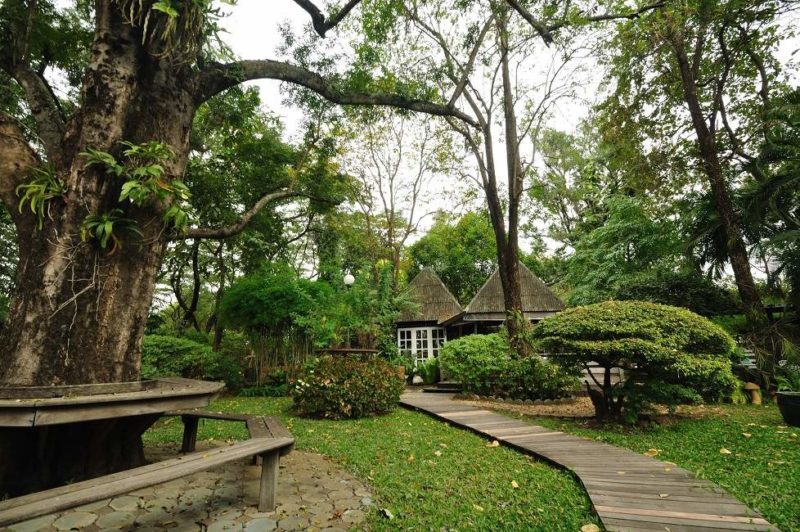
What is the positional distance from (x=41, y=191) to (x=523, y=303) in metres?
14.9

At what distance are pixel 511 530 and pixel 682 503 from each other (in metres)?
1.48

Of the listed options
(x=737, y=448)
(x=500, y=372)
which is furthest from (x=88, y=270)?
(x=500, y=372)

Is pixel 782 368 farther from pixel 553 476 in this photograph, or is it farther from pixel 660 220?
pixel 553 476

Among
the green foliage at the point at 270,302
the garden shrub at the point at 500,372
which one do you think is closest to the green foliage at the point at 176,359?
the green foliage at the point at 270,302

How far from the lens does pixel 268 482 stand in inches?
125

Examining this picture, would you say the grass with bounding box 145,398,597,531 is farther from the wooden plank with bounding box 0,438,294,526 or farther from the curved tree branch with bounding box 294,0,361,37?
the curved tree branch with bounding box 294,0,361,37

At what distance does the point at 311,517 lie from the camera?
300 cm

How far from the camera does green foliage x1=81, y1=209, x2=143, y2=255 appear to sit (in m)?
3.40

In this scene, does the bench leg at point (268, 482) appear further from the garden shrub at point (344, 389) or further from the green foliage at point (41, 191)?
the garden shrub at point (344, 389)

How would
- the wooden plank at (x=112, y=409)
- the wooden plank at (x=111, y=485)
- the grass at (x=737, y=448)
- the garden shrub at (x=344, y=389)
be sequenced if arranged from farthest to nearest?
the garden shrub at (x=344, y=389)
the grass at (x=737, y=448)
the wooden plank at (x=112, y=409)
the wooden plank at (x=111, y=485)

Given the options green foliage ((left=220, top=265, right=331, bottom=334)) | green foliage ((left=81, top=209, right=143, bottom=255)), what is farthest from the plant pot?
green foliage ((left=220, top=265, right=331, bottom=334))

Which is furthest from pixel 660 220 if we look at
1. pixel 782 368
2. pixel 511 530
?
pixel 511 530

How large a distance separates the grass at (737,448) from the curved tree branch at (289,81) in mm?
5546

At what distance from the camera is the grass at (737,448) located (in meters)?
3.26
